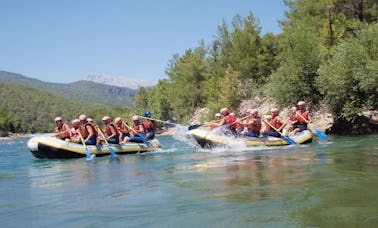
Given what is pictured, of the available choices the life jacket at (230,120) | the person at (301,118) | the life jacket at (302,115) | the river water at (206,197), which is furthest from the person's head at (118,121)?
the life jacket at (302,115)

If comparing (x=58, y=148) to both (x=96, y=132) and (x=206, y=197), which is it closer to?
(x=96, y=132)

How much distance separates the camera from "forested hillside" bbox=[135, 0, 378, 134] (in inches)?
822

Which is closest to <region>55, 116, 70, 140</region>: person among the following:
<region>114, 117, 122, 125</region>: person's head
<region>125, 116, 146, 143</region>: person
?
<region>114, 117, 122, 125</region>: person's head

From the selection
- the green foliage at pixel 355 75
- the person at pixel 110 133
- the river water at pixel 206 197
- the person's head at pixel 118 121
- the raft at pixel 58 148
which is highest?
the green foliage at pixel 355 75

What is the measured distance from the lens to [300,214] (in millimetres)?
4816

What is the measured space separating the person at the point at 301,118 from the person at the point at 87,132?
25.2ft

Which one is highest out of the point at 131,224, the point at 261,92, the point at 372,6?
the point at 372,6

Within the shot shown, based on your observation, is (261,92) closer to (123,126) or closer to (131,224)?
(123,126)

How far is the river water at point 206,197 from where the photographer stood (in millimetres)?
4840

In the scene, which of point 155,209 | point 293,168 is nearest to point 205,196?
point 155,209

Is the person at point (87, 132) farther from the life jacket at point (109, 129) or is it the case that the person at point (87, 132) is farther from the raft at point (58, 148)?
the life jacket at point (109, 129)

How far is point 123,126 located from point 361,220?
42.0 ft

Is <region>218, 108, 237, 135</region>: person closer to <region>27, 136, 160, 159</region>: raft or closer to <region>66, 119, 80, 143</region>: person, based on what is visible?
<region>27, 136, 160, 159</region>: raft

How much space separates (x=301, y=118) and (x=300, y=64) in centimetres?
922
